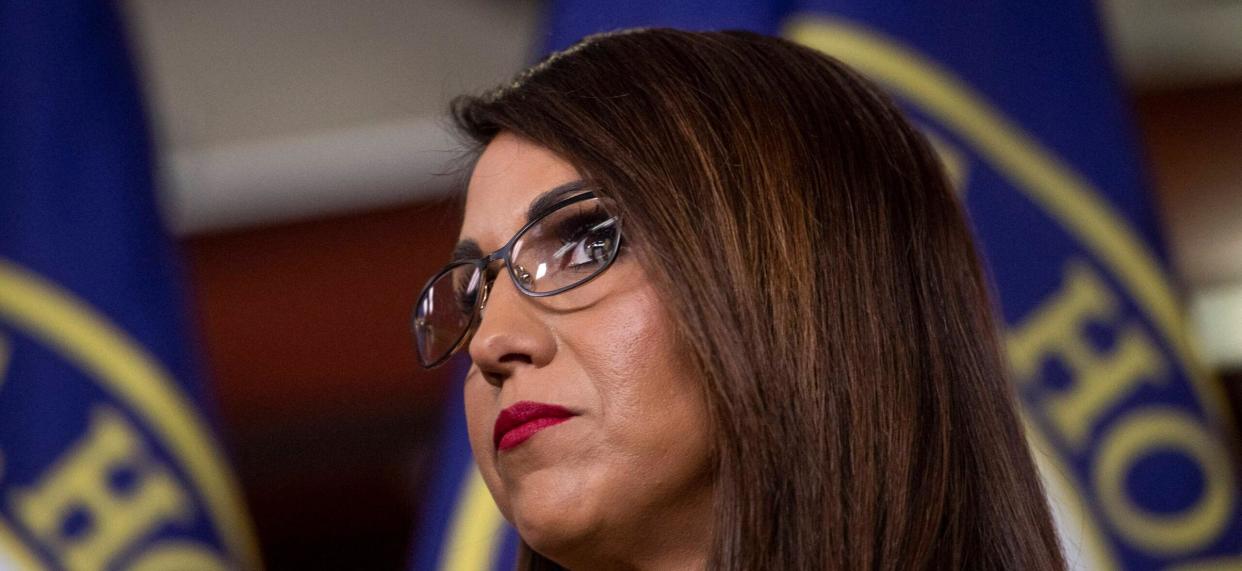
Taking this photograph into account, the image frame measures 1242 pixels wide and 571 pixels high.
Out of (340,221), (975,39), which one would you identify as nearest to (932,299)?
(975,39)

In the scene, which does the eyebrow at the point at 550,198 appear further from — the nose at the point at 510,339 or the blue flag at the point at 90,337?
the blue flag at the point at 90,337

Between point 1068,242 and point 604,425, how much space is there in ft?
2.40

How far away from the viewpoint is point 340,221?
3.17m

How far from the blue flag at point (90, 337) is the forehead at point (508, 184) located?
2.78 ft

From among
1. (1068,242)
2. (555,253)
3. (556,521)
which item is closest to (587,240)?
(555,253)

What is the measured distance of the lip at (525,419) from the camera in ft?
2.36

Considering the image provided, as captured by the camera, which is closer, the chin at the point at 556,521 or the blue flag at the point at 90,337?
the chin at the point at 556,521

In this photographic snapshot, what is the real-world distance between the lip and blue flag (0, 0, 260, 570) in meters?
0.90

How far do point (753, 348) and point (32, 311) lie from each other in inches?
44.4

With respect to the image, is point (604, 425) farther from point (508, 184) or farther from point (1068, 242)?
point (1068, 242)

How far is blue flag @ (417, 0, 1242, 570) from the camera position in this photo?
1.22 metres

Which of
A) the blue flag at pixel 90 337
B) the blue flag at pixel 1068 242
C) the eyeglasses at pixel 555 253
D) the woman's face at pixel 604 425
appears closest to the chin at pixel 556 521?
the woman's face at pixel 604 425

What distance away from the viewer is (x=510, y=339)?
731 mm

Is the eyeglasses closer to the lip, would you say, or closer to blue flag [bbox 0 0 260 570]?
the lip
